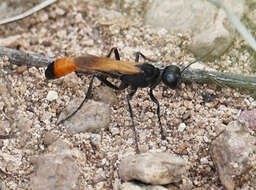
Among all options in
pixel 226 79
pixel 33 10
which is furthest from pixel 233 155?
pixel 33 10

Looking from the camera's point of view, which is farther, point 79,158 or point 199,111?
point 199,111

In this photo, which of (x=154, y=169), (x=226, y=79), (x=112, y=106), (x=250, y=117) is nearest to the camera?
(x=154, y=169)

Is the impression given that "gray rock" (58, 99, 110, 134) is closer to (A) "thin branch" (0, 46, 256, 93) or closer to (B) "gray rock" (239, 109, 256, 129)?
(A) "thin branch" (0, 46, 256, 93)

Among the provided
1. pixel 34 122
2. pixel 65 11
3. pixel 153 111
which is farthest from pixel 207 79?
pixel 65 11

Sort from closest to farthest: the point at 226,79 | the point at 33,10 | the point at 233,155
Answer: the point at 233,155, the point at 226,79, the point at 33,10

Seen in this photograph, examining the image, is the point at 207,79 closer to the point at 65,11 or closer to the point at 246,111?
the point at 246,111

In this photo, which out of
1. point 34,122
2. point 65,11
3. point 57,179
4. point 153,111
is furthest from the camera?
point 65,11

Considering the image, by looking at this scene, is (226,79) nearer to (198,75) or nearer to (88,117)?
(198,75)
